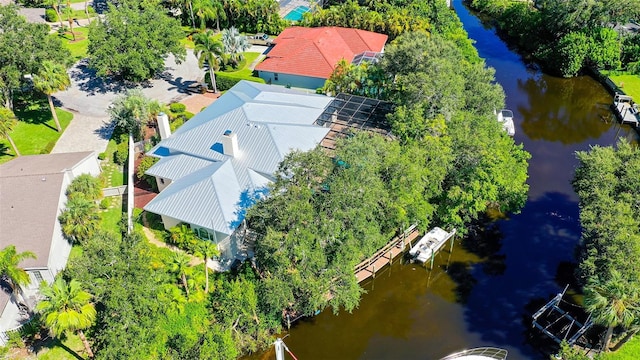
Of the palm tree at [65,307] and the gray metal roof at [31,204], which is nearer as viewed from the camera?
the palm tree at [65,307]

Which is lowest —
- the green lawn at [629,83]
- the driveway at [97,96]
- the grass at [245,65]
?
the driveway at [97,96]

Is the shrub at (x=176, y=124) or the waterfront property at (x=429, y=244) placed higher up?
the shrub at (x=176, y=124)

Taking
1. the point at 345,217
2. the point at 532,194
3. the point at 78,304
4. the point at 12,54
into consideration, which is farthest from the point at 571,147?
the point at 12,54

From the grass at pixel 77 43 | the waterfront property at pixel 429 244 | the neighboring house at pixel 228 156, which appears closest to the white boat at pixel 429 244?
the waterfront property at pixel 429 244

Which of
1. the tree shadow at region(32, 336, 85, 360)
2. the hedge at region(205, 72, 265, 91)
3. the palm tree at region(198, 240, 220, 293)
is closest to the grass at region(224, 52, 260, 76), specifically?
the hedge at region(205, 72, 265, 91)

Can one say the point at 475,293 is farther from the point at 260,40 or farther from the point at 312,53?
the point at 260,40

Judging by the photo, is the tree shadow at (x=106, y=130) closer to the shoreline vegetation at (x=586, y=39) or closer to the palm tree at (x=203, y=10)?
the palm tree at (x=203, y=10)

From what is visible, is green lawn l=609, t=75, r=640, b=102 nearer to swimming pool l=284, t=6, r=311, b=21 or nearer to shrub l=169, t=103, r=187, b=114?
swimming pool l=284, t=6, r=311, b=21

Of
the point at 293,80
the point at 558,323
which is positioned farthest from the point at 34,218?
the point at 558,323
